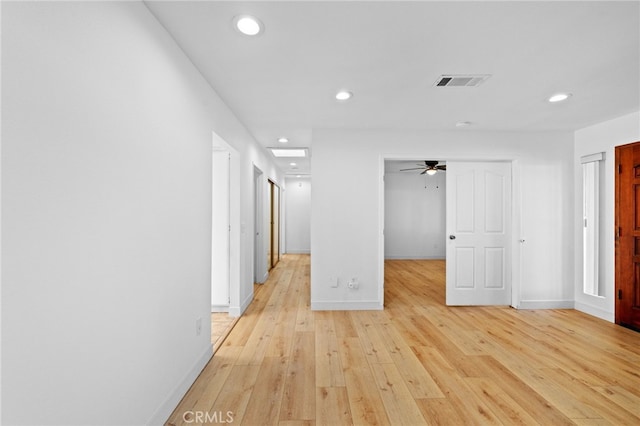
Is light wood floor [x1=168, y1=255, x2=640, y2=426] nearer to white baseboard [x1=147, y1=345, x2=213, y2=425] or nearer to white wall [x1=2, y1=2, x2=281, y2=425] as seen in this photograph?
white baseboard [x1=147, y1=345, x2=213, y2=425]

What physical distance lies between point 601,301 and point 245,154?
4986 mm

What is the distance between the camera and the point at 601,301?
368 cm

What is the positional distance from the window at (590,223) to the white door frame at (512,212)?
0.84 m

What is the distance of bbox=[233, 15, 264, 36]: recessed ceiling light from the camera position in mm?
1684

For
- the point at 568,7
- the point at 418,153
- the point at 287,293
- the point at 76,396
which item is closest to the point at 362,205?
the point at 418,153

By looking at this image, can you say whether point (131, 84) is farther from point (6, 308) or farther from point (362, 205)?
point (362, 205)

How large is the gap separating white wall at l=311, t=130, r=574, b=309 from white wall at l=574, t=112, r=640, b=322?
22 cm

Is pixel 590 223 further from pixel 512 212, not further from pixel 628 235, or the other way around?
pixel 512 212

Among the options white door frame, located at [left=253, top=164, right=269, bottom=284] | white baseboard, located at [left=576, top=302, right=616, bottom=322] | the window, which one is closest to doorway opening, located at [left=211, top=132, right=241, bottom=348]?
white door frame, located at [left=253, top=164, right=269, bottom=284]

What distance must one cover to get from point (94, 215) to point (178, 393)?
4.69ft

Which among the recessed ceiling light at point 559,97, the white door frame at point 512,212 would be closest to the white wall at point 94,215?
the white door frame at point 512,212

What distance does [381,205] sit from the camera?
402 centimetres

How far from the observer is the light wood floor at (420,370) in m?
1.89

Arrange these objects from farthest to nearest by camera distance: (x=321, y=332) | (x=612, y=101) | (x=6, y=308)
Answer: (x=321, y=332), (x=612, y=101), (x=6, y=308)
